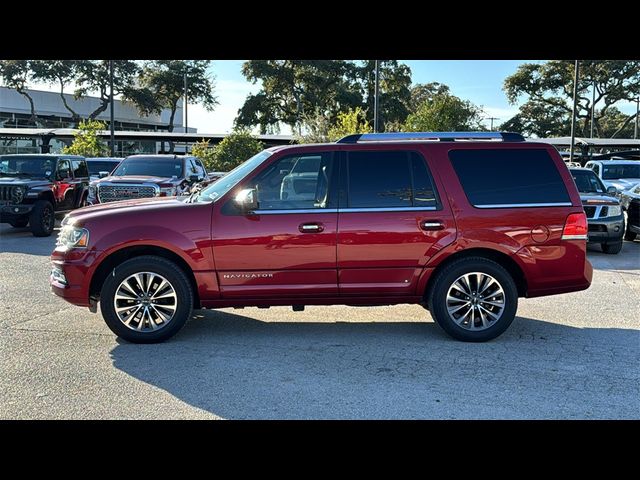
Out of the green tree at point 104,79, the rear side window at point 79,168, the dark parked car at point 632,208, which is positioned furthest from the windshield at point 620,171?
the green tree at point 104,79

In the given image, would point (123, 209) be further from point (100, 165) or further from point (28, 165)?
point (100, 165)

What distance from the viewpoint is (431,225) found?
20.7 ft

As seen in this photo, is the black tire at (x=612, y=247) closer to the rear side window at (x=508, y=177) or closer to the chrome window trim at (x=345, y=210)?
the rear side window at (x=508, y=177)

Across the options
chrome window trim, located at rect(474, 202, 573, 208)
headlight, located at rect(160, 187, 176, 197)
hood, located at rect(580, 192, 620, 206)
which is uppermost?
headlight, located at rect(160, 187, 176, 197)

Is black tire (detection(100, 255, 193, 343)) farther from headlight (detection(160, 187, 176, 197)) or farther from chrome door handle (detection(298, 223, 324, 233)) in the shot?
headlight (detection(160, 187, 176, 197))

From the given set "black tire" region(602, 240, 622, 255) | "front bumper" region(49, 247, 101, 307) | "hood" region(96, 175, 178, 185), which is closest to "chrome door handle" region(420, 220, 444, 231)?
"front bumper" region(49, 247, 101, 307)

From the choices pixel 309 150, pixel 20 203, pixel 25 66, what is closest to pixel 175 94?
pixel 25 66

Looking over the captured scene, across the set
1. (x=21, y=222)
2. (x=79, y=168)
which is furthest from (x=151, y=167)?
(x=21, y=222)

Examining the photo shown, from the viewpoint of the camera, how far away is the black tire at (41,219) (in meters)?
14.5

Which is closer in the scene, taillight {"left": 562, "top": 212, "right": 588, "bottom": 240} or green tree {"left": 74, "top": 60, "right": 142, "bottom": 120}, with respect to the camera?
taillight {"left": 562, "top": 212, "right": 588, "bottom": 240}

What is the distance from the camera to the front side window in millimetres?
6336

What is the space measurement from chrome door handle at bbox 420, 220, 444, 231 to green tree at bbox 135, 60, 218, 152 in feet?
176

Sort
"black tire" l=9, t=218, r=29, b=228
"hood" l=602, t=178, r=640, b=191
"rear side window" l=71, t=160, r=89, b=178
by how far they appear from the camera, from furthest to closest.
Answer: "hood" l=602, t=178, r=640, b=191, "rear side window" l=71, t=160, r=89, b=178, "black tire" l=9, t=218, r=29, b=228

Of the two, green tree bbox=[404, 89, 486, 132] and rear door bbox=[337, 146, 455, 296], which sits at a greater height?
green tree bbox=[404, 89, 486, 132]
